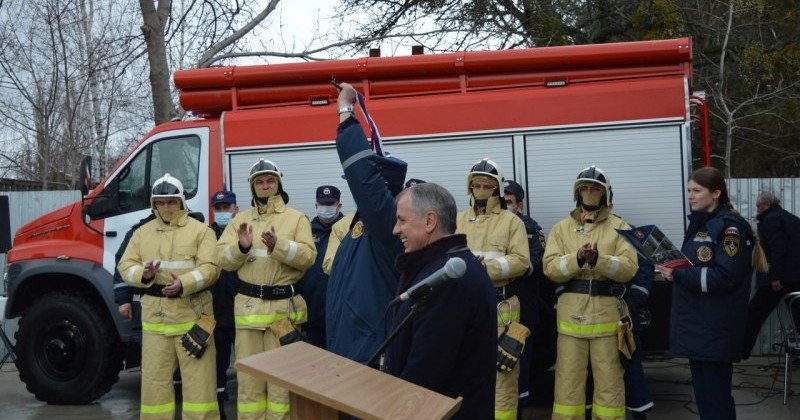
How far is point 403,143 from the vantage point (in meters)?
7.29

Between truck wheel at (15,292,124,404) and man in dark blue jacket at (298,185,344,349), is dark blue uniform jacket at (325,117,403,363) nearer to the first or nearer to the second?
man in dark blue jacket at (298,185,344,349)

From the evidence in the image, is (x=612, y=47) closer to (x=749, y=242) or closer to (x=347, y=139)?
(x=749, y=242)

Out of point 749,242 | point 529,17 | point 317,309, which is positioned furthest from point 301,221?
point 529,17

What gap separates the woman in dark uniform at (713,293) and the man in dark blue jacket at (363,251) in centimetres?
214

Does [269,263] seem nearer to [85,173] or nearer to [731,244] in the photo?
[85,173]

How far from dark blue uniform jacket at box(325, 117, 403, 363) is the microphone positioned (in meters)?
1.03

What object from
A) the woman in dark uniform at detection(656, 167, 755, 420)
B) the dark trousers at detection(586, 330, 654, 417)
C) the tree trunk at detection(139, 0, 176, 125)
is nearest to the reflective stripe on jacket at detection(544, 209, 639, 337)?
the dark trousers at detection(586, 330, 654, 417)

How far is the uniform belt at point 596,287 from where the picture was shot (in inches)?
247

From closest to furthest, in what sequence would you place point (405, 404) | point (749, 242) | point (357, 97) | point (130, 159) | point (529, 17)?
point (405, 404) → point (357, 97) → point (749, 242) → point (130, 159) → point (529, 17)

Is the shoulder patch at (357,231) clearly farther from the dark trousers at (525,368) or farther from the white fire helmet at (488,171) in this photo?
the dark trousers at (525,368)

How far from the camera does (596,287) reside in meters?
6.27

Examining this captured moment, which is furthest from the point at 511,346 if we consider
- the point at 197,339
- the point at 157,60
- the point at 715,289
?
the point at 157,60

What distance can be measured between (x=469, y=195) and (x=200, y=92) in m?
2.78

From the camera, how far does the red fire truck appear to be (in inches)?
271
